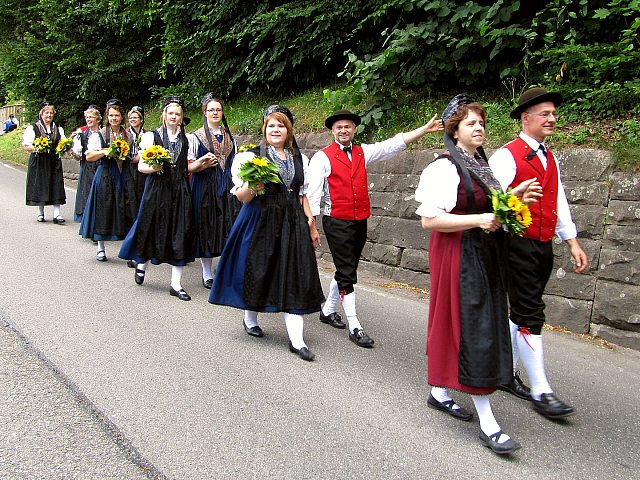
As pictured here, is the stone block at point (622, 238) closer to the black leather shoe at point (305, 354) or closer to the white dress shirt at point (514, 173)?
the white dress shirt at point (514, 173)

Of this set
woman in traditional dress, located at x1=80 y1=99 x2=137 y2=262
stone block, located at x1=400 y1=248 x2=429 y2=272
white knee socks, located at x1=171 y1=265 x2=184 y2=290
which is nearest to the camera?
white knee socks, located at x1=171 y1=265 x2=184 y2=290

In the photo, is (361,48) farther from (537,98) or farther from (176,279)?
(537,98)

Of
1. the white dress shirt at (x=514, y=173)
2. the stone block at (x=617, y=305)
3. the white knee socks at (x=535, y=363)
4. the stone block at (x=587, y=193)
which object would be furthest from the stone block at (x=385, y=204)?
the white knee socks at (x=535, y=363)

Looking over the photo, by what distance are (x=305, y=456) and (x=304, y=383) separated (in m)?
1.06

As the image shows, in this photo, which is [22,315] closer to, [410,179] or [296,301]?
[296,301]

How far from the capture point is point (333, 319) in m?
6.05

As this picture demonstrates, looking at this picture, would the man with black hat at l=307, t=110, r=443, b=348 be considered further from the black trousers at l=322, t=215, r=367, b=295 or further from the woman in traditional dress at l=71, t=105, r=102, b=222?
the woman in traditional dress at l=71, t=105, r=102, b=222

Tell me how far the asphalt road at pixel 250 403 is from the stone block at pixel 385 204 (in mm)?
1762

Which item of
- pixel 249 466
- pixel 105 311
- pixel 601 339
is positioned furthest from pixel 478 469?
pixel 105 311

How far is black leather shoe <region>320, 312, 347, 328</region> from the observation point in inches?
236

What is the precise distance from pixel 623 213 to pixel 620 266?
0.48 meters

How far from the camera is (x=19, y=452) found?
3.38 metres

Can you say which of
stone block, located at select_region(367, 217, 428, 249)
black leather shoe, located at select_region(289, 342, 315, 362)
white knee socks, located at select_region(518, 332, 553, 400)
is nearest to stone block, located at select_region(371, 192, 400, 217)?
stone block, located at select_region(367, 217, 428, 249)

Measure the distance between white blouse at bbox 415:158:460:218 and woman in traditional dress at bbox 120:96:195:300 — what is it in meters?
3.89
